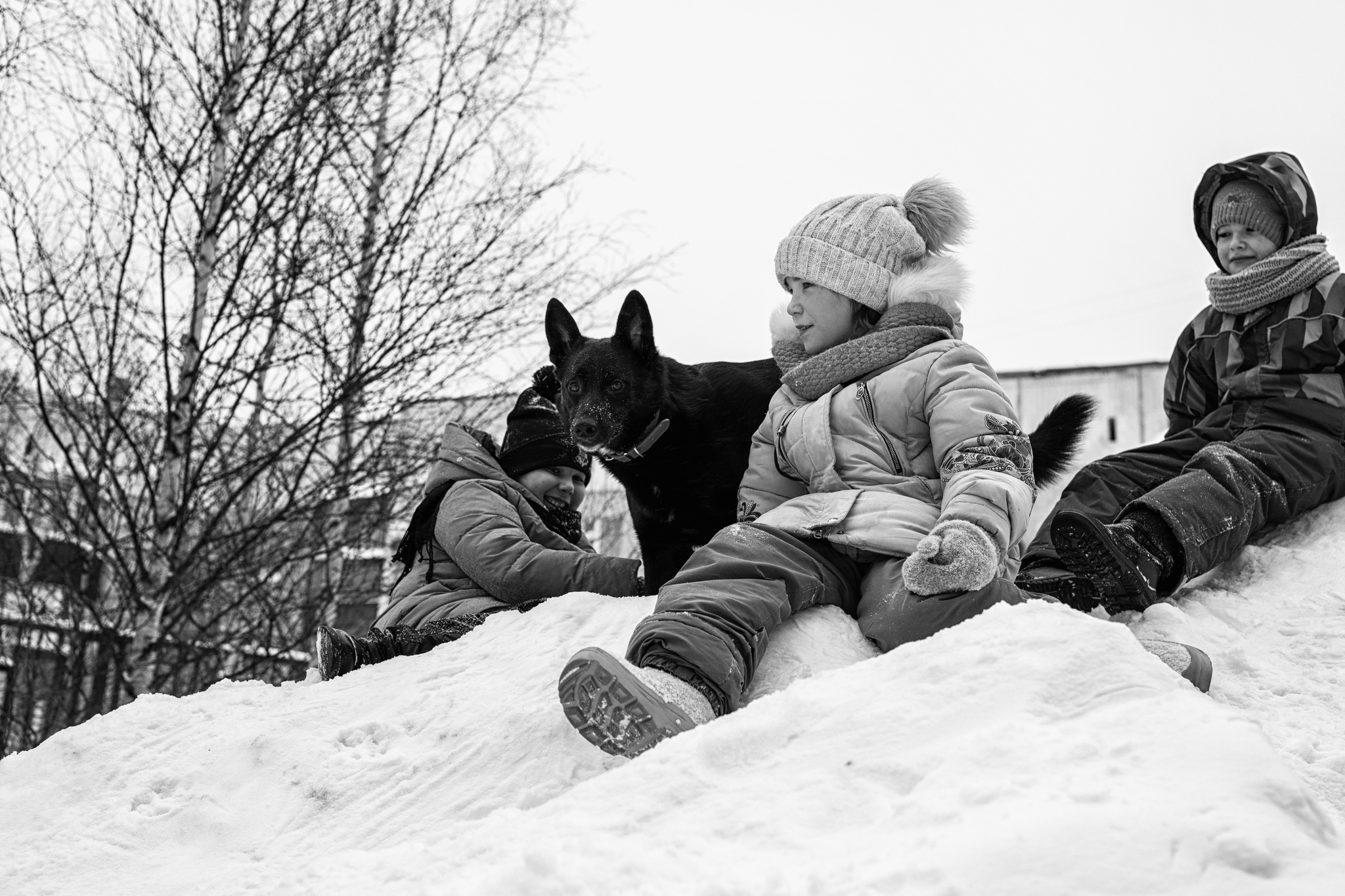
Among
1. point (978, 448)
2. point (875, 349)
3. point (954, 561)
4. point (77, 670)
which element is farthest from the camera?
point (77, 670)

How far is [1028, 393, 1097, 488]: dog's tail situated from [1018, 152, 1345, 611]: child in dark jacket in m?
0.13

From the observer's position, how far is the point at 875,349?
2.99 meters

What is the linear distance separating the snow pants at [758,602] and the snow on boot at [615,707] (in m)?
0.19

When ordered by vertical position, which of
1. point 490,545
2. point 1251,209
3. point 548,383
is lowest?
point 490,545

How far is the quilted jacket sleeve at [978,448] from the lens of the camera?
8.04ft

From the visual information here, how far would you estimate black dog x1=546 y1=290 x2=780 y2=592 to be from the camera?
11.8 ft

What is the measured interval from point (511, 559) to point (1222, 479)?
217 centimetres

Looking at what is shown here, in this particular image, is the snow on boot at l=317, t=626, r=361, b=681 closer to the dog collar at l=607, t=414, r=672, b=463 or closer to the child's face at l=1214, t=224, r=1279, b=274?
the dog collar at l=607, t=414, r=672, b=463

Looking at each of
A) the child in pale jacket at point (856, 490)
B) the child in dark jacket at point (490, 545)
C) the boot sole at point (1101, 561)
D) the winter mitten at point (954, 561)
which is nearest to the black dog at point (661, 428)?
the child in dark jacket at point (490, 545)

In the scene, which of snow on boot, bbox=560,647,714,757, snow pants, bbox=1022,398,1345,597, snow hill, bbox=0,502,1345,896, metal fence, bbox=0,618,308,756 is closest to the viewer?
snow hill, bbox=0,502,1345,896

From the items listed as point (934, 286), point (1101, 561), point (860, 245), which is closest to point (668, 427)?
point (860, 245)

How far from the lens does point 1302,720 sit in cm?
249

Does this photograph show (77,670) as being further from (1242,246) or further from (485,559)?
(1242,246)

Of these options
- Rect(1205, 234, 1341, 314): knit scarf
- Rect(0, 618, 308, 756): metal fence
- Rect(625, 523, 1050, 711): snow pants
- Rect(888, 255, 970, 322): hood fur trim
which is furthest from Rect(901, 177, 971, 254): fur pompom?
Rect(0, 618, 308, 756): metal fence
